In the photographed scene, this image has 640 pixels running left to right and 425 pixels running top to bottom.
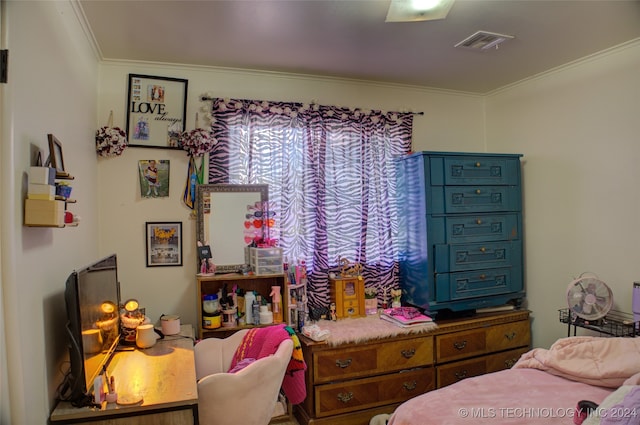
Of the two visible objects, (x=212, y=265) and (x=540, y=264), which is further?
(x=540, y=264)

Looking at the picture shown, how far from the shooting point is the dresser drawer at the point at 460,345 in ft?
10.1

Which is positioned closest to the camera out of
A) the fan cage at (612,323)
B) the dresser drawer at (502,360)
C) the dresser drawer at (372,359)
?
the fan cage at (612,323)

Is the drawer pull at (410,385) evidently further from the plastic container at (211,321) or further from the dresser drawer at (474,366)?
the plastic container at (211,321)

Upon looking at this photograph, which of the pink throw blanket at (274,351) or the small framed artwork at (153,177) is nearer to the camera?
the pink throw blanket at (274,351)

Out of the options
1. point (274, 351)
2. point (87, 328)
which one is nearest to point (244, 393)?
point (274, 351)

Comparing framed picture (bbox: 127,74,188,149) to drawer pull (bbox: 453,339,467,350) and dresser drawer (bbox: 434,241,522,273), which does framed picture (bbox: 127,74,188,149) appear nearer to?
dresser drawer (bbox: 434,241,522,273)

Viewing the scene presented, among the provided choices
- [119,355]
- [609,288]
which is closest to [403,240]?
[609,288]

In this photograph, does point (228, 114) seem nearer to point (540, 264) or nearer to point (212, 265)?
point (212, 265)

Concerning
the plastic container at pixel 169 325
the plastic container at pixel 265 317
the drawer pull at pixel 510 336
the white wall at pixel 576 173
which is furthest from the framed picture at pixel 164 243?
the white wall at pixel 576 173

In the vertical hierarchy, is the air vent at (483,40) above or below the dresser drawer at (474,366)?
above

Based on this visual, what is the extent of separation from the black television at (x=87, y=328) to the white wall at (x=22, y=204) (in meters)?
0.09

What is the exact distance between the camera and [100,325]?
74.9 inches

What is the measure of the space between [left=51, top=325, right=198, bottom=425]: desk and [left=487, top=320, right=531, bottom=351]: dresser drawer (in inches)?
90.5

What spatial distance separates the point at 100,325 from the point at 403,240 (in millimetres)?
2309
